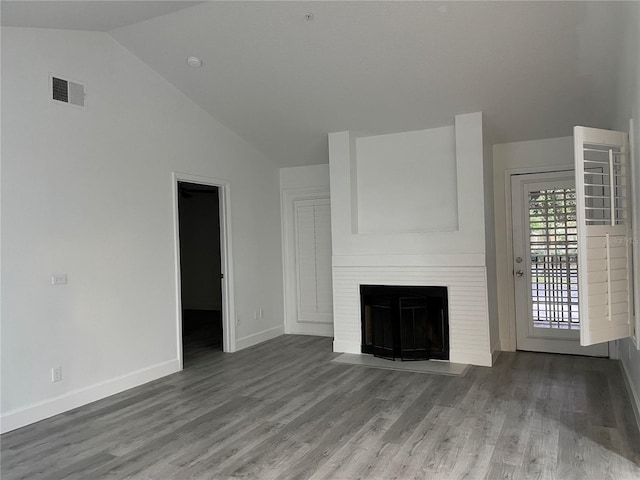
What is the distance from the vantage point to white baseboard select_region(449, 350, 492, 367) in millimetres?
4797

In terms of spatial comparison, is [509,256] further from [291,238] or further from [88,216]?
[88,216]

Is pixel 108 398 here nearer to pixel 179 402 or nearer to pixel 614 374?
pixel 179 402

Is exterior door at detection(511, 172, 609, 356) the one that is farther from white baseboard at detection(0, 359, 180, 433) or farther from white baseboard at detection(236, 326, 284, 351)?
white baseboard at detection(0, 359, 180, 433)

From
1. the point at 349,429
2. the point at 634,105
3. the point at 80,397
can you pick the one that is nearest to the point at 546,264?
the point at 634,105

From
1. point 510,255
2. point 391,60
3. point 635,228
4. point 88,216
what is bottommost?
point 510,255

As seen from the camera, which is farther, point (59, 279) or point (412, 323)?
point (412, 323)

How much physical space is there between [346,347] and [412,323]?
2.95ft

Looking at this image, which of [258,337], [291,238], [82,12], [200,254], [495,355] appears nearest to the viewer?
[82,12]

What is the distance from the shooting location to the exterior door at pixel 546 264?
5.19m

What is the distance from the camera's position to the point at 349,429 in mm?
3316

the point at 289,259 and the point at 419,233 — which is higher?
the point at 419,233

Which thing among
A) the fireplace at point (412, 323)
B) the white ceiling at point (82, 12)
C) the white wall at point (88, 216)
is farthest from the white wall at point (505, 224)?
the white ceiling at point (82, 12)

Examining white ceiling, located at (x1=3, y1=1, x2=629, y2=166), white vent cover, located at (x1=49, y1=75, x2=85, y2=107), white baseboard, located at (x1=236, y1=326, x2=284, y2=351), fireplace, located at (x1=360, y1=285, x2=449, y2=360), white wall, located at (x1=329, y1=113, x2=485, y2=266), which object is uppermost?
white ceiling, located at (x1=3, y1=1, x2=629, y2=166)

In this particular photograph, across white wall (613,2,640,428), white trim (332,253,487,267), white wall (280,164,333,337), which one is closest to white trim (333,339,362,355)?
white trim (332,253,487,267)
